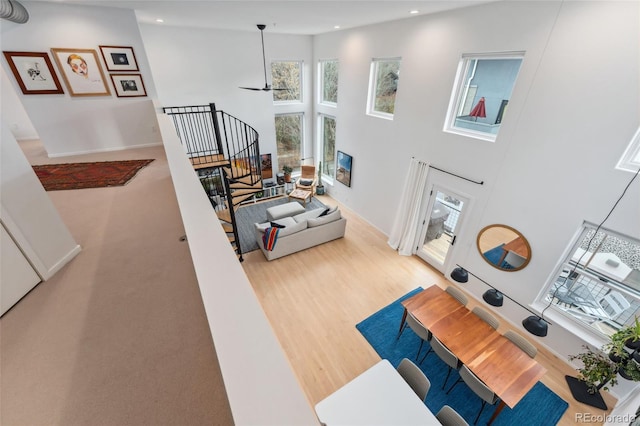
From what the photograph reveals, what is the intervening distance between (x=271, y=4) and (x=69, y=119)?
12.8 ft

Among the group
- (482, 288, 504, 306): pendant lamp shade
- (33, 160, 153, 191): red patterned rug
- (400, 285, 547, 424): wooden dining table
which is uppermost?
(33, 160, 153, 191): red patterned rug

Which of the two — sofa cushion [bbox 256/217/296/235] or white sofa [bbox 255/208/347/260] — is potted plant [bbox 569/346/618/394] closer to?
white sofa [bbox 255/208/347/260]

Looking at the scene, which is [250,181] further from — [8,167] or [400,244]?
[400,244]

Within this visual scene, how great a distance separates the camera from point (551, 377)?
360cm

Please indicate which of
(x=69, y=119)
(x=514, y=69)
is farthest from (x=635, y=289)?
(x=69, y=119)

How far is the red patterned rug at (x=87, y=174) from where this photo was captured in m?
3.22

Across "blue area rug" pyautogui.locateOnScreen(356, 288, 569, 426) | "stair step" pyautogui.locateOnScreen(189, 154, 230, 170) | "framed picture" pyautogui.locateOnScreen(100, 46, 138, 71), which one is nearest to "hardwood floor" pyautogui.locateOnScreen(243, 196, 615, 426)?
"blue area rug" pyautogui.locateOnScreen(356, 288, 569, 426)

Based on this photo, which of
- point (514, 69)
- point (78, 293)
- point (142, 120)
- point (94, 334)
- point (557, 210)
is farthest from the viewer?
point (142, 120)

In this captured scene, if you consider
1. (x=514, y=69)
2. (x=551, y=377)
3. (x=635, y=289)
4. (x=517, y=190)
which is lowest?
(x=551, y=377)

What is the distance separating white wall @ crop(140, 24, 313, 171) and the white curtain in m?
4.92

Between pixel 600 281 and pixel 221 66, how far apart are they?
29.1 feet

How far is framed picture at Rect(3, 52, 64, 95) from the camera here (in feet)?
12.6

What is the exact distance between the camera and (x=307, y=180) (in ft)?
28.6

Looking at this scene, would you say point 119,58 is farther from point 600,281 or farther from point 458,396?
point 600,281
